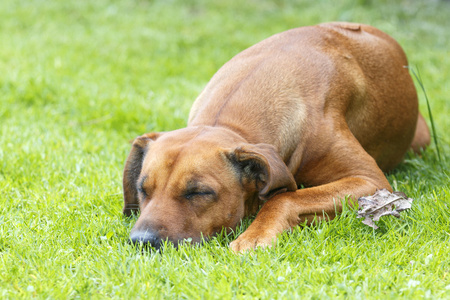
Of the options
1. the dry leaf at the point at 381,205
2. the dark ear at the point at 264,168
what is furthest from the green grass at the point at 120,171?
the dark ear at the point at 264,168

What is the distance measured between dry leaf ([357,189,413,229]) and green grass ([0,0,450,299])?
59 mm

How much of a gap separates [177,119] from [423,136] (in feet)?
8.81

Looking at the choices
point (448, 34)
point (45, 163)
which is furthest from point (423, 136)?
point (448, 34)

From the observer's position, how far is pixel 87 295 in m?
2.85

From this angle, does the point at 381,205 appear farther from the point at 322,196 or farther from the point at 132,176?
the point at 132,176

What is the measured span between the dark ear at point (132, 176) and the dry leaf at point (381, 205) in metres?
1.51

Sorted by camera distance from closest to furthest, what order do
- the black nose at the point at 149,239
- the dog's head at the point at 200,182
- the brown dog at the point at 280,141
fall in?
1. the black nose at the point at 149,239
2. the dog's head at the point at 200,182
3. the brown dog at the point at 280,141

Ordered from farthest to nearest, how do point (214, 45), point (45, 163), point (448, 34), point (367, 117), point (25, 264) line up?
point (448, 34), point (214, 45), point (45, 163), point (367, 117), point (25, 264)

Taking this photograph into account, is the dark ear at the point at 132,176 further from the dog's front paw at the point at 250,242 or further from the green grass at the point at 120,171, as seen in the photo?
the dog's front paw at the point at 250,242

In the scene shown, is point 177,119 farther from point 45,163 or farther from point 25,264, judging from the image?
point 25,264

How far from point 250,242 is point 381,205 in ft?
3.31

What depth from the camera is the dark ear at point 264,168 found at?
11.4ft

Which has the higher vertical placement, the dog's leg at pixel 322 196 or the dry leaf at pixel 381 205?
the dog's leg at pixel 322 196

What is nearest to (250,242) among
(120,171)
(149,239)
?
(149,239)
